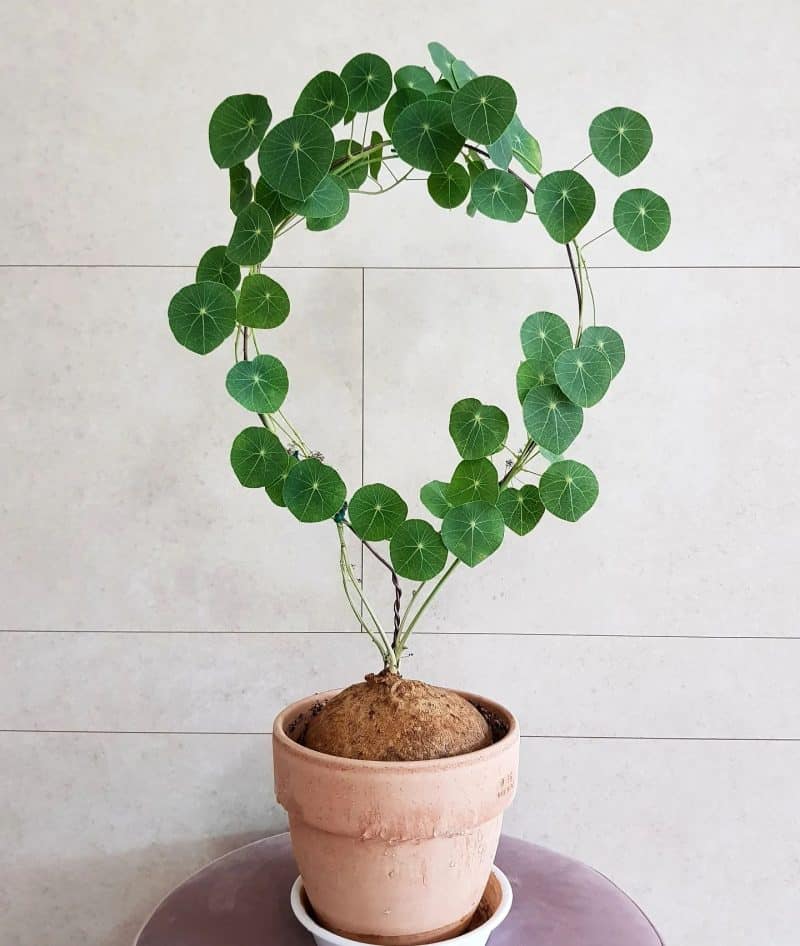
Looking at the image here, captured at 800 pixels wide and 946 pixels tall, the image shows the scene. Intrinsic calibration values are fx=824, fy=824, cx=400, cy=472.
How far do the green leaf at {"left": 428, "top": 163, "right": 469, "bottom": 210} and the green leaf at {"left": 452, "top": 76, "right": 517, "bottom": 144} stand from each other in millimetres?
122

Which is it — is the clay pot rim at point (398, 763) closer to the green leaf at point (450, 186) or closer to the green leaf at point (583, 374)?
the green leaf at point (583, 374)

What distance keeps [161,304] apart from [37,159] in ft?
0.82

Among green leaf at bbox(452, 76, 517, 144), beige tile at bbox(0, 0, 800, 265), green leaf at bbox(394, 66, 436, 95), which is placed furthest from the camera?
beige tile at bbox(0, 0, 800, 265)

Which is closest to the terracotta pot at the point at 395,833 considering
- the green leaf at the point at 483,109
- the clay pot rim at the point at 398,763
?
the clay pot rim at the point at 398,763

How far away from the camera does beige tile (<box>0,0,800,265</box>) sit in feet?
3.47

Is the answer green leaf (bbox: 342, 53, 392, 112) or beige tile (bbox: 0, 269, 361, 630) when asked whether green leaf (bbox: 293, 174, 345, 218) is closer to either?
green leaf (bbox: 342, 53, 392, 112)

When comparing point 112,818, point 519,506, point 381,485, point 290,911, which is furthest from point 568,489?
point 112,818

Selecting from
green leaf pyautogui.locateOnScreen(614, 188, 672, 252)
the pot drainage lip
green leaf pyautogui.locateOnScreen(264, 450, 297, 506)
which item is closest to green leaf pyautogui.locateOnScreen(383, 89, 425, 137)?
green leaf pyautogui.locateOnScreen(614, 188, 672, 252)

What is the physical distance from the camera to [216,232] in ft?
3.51

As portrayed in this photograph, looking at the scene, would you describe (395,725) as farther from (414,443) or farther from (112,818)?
(112,818)

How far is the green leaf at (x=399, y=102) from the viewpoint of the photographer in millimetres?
780

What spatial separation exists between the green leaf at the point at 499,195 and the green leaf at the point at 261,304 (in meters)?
0.21

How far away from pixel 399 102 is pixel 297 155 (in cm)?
15

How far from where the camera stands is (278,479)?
0.78 metres
